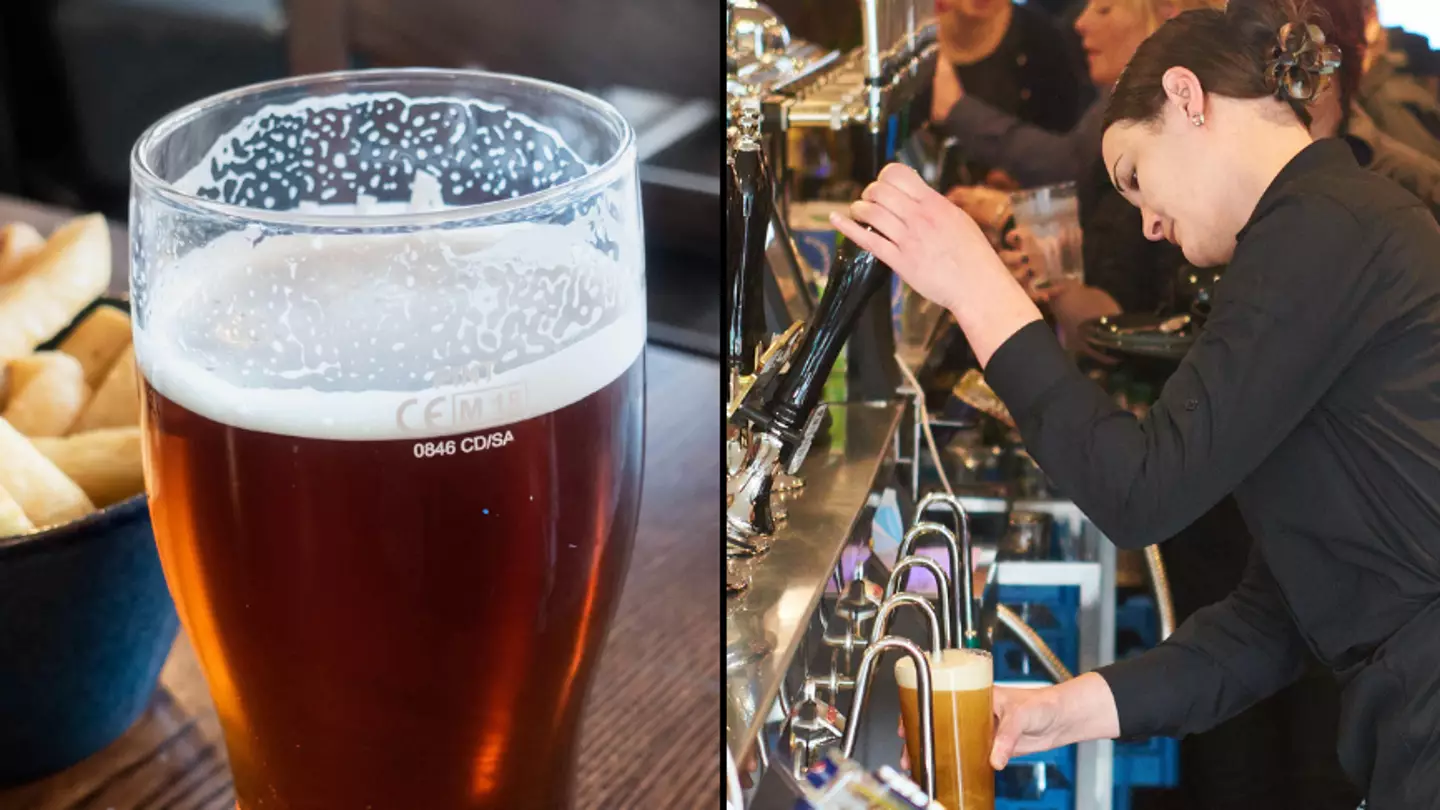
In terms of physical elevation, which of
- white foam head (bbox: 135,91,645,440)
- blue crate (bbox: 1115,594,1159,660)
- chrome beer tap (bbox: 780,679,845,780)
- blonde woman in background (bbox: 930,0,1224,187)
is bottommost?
chrome beer tap (bbox: 780,679,845,780)

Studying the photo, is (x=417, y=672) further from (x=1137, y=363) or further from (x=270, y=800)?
(x=1137, y=363)

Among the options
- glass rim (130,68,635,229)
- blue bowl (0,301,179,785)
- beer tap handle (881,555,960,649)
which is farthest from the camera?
beer tap handle (881,555,960,649)

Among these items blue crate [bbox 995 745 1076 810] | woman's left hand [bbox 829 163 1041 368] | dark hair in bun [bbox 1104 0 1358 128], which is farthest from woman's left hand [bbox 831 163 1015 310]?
blue crate [bbox 995 745 1076 810]

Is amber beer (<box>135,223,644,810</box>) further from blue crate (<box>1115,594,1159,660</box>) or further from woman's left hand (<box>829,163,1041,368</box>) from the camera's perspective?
blue crate (<box>1115,594,1159,660</box>)

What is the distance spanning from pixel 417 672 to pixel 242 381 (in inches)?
4.3

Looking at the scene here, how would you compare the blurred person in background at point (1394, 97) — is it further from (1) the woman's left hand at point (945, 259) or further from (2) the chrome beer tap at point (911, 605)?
(2) the chrome beer tap at point (911, 605)

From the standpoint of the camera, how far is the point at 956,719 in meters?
0.53

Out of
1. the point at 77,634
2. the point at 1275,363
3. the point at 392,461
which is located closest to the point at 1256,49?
the point at 1275,363

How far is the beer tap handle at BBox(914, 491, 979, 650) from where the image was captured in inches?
23.3

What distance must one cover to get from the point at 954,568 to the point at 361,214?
32 cm

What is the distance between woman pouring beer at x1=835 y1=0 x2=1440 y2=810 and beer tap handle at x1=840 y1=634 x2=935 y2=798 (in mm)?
96

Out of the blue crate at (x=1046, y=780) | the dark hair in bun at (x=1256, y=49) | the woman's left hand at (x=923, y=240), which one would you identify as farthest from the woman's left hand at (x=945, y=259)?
the blue crate at (x=1046, y=780)

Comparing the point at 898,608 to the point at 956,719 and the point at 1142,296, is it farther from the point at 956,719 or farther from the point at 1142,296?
the point at 1142,296

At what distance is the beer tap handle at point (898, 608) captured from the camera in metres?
0.54
